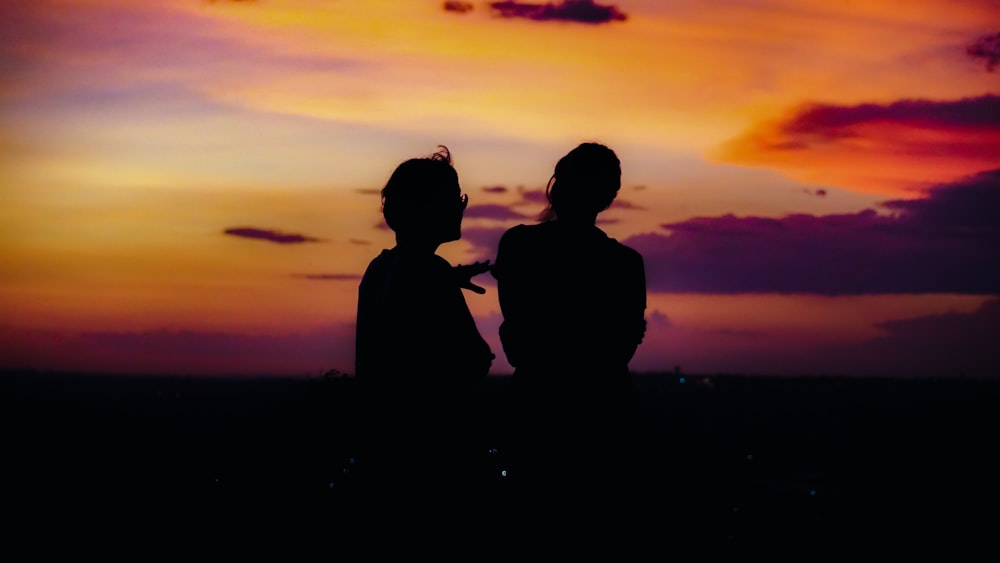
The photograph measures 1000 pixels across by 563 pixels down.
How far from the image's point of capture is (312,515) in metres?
23.5

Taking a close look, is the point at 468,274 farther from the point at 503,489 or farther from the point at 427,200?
the point at 503,489

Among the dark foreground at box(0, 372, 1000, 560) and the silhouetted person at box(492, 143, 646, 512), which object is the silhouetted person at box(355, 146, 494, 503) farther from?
the silhouetted person at box(492, 143, 646, 512)

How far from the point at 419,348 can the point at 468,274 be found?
1.31 feet

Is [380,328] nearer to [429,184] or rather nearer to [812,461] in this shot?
[429,184]

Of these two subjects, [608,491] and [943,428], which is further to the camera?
[943,428]

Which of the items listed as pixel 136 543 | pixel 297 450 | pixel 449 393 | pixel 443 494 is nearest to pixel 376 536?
pixel 443 494

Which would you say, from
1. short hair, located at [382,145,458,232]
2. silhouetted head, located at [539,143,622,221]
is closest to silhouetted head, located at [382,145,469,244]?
short hair, located at [382,145,458,232]

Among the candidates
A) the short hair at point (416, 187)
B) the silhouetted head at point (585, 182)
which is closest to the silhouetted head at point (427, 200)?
the short hair at point (416, 187)

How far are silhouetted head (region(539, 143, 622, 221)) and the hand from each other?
0.73m

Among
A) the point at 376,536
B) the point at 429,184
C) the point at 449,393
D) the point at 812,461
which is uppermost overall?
the point at 429,184

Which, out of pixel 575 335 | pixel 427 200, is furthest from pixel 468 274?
pixel 575 335

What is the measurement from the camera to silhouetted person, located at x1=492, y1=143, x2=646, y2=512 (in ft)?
17.7

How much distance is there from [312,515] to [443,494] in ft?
63.9

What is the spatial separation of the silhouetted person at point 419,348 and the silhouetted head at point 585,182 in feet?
2.69
